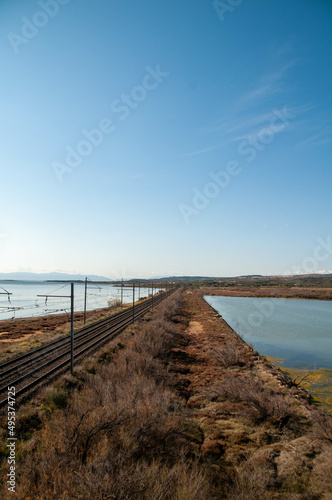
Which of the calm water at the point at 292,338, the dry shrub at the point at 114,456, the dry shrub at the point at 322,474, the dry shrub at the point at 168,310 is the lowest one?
the calm water at the point at 292,338

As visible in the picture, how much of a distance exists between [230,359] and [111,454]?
40.2ft

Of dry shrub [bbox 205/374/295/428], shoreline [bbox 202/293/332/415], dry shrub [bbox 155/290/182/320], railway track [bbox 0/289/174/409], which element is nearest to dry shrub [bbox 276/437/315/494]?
dry shrub [bbox 205/374/295/428]

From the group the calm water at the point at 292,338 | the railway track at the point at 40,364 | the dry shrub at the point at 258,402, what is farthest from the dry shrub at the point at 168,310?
the dry shrub at the point at 258,402

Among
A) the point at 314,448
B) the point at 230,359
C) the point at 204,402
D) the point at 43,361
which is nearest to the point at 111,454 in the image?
the point at 314,448

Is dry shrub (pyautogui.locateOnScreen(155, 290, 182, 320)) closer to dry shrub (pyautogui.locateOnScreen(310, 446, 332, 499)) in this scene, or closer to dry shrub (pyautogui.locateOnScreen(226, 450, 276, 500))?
dry shrub (pyautogui.locateOnScreen(226, 450, 276, 500))

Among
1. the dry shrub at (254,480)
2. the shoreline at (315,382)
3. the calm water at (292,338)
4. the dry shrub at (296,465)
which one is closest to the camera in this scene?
the dry shrub at (254,480)

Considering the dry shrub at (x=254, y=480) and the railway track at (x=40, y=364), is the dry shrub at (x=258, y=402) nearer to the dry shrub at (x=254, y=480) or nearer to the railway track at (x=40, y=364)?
the dry shrub at (x=254, y=480)

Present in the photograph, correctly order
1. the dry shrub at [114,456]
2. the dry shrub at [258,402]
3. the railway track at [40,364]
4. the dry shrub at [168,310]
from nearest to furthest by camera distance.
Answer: the dry shrub at [114,456] < the dry shrub at [258,402] < the railway track at [40,364] < the dry shrub at [168,310]

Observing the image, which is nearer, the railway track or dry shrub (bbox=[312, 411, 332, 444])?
dry shrub (bbox=[312, 411, 332, 444])

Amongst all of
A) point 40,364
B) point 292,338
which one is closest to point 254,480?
point 40,364

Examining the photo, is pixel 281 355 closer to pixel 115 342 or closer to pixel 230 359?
pixel 230 359

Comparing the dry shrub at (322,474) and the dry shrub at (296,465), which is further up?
the dry shrub at (322,474)

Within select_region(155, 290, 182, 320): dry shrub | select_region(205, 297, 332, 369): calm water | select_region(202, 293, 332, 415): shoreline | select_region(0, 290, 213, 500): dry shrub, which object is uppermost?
select_region(0, 290, 213, 500): dry shrub

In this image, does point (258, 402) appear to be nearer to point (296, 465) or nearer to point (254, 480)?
point (296, 465)
